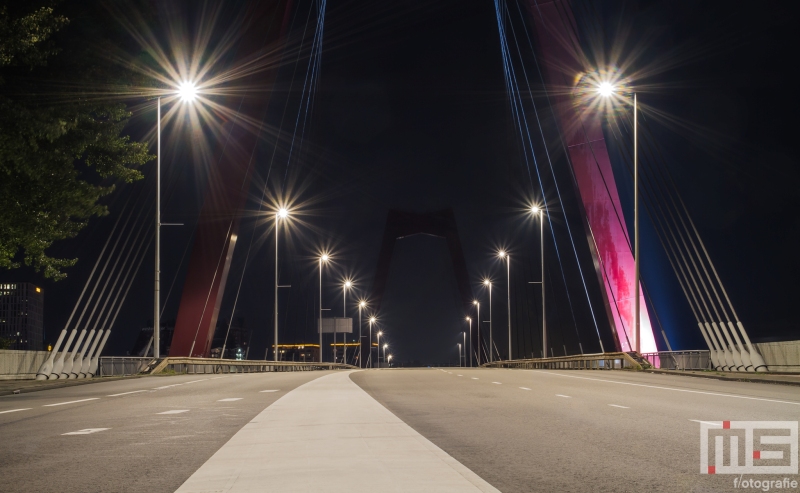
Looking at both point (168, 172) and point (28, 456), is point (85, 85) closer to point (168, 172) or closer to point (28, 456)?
point (28, 456)

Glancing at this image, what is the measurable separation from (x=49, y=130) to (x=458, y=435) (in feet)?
41.8

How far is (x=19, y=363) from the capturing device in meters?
30.0

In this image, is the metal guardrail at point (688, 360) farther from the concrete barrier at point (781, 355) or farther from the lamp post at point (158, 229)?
the lamp post at point (158, 229)

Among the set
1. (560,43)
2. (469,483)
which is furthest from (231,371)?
(469,483)

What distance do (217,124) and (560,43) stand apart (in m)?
18.4

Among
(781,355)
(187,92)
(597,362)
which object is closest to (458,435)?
(781,355)

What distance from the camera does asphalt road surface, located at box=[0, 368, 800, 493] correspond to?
6.33m

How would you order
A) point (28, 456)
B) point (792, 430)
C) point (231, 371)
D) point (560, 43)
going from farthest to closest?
1. point (560, 43)
2. point (231, 371)
3. point (792, 430)
4. point (28, 456)

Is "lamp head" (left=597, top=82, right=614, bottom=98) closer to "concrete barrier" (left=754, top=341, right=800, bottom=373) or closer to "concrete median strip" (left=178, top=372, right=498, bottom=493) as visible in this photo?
"concrete barrier" (left=754, top=341, right=800, bottom=373)

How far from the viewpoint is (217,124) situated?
147 ft

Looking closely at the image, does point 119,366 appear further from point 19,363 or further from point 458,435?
point 458,435

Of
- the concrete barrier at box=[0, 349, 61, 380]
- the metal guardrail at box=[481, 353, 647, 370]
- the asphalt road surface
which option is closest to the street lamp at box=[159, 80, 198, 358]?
the concrete barrier at box=[0, 349, 61, 380]

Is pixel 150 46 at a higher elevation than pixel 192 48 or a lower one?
lower

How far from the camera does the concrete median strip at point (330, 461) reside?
5773 mm
